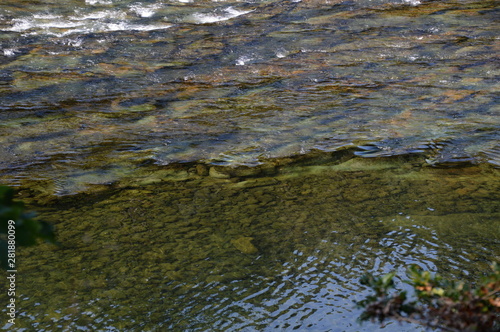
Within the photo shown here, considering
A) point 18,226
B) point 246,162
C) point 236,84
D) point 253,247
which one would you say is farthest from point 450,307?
point 236,84

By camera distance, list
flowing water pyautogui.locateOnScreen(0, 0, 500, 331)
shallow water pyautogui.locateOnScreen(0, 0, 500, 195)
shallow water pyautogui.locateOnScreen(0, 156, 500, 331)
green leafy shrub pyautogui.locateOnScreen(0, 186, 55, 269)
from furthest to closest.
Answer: shallow water pyautogui.locateOnScreen(0, 0, 500, 195), flowing water pyautogui.locateOnScreen(0, 0, 500, 331), shallow water pyautogui.locateOnScreen(0, 156, 500, 331), green leafy shrub pyautogui.locateOnScreen(0, 186, 55, 269)

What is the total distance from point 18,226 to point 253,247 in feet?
6.75

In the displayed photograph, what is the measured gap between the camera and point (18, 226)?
0.98m

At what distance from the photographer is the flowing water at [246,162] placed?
8.58 feet

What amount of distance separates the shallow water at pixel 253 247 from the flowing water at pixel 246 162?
12mm

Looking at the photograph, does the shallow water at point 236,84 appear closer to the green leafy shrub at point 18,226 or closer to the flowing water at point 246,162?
the flowing water at point 246,162

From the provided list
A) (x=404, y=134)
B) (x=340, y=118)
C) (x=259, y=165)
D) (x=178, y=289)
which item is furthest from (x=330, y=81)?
(x=178, y=289)

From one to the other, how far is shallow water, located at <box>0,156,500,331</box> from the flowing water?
12 mm

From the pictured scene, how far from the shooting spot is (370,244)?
2.91 m

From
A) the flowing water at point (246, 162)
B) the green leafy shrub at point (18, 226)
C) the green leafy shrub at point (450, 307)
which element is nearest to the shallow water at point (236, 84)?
the flowing water at point (246, 162)

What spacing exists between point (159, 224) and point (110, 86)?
321 cm

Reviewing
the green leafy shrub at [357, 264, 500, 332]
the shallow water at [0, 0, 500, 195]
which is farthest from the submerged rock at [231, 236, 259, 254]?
the green leafy shrub at [357, 264, 500, 332]

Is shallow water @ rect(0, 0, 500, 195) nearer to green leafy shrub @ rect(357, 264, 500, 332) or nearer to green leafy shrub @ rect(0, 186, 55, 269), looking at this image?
green leafy shrub @ rect(357, 264, 500, 332)

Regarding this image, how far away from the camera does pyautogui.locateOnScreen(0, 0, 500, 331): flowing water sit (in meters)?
2.62
